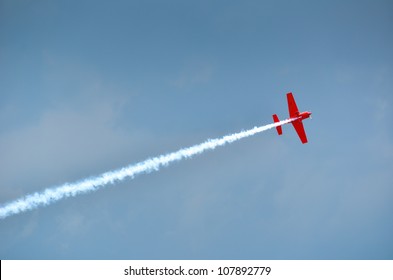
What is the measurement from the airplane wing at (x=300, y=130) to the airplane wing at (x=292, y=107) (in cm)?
125

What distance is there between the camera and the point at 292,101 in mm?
68125

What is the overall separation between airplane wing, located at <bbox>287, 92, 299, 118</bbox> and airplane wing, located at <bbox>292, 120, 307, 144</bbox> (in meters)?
1.25

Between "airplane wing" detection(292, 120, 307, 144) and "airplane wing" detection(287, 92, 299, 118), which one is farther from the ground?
"airplane wing" detection(287, 92, 299, 118)

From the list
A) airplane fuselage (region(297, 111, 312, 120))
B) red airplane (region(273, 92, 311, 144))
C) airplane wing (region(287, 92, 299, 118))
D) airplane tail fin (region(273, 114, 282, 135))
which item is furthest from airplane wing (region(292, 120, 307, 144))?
airplane tail fin (region(273, 114, 282, 135))

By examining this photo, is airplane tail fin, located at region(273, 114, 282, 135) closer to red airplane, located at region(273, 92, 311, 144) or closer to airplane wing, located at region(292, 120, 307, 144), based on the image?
red airplane, located at region(273, 92, 311, 144)

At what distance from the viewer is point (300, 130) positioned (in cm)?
7006

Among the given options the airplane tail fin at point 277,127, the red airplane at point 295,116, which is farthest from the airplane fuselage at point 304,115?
the airplane tail fin at point 277,127

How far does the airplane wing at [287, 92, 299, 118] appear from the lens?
68.1 metres

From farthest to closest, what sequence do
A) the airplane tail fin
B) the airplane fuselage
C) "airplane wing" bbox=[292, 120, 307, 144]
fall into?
"airplane wing" bbox=[292, 120, 307, 144]
the airplane fuselage
the airplane tail fin

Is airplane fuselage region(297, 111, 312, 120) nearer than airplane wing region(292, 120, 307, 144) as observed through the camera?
Yes

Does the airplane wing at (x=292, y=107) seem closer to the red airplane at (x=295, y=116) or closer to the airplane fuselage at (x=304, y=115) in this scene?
the red airplane at (x=295, y=116)
